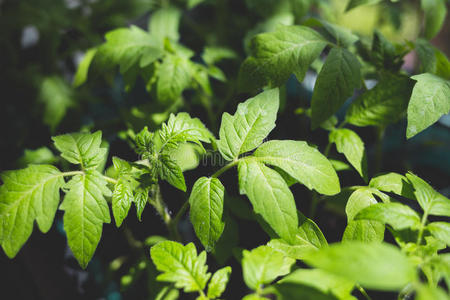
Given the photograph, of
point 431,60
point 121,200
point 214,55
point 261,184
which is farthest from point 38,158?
point 431,60

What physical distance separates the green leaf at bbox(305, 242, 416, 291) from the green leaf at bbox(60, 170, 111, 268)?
43 centimetres

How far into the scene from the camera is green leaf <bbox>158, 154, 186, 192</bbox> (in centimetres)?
69

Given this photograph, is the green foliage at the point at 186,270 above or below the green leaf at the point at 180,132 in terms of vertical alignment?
below

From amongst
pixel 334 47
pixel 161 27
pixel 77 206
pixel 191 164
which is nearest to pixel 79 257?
pixel 77 206

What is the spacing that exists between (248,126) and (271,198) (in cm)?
19

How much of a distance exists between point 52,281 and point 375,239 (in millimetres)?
1094

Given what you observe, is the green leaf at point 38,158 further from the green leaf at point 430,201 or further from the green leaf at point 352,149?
the green leaf at point 430,201

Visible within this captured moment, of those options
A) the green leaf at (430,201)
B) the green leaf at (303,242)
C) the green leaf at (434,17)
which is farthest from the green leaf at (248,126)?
the green leaf at (434,17)

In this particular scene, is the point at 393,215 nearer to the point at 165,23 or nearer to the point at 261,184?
the point at 261,184

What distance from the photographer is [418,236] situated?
606 millimetres

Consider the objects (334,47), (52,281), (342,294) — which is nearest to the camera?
(342,294)

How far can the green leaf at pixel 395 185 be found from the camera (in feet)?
2.37

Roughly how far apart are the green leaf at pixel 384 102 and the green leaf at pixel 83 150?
26.4 inches

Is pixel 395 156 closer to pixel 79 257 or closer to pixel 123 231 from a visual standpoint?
pixel 123 231
